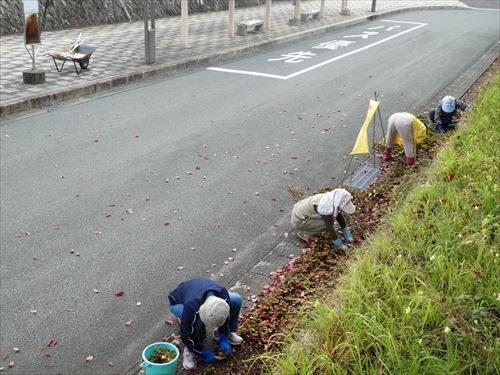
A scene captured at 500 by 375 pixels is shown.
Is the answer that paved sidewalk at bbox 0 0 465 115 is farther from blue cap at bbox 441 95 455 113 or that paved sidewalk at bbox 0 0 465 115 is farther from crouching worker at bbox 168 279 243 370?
crouching worker at bbox 168 279 243 370

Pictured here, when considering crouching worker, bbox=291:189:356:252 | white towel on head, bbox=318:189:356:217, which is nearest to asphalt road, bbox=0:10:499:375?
crouching worker, bbox=291:189:356:252

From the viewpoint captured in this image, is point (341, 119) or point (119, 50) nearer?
point (341, 119)

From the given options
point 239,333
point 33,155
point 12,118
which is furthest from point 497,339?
point 12,118

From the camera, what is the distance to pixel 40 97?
40.9ft

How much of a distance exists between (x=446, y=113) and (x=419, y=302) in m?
6.52

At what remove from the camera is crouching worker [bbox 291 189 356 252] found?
6719 mm

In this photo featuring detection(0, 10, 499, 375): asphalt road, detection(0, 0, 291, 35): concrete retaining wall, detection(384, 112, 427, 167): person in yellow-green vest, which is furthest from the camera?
detection(0, 0, 291, 35): concrete retaining wall

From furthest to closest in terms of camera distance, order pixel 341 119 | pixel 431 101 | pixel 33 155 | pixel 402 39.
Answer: pixel 402 39 → pixel 431 101 → pixel 341 119 → pixel 33 155

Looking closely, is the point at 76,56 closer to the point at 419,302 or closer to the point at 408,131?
the point at 408,131

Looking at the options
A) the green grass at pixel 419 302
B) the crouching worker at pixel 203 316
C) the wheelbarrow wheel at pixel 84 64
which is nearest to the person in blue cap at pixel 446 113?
the green grass at pixel 419 302

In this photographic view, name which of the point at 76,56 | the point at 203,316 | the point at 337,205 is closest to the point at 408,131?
the point at 337,205

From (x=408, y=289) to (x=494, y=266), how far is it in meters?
0.79

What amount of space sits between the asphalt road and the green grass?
1.80m

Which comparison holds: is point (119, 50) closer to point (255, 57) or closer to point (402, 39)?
point (255, 57)
